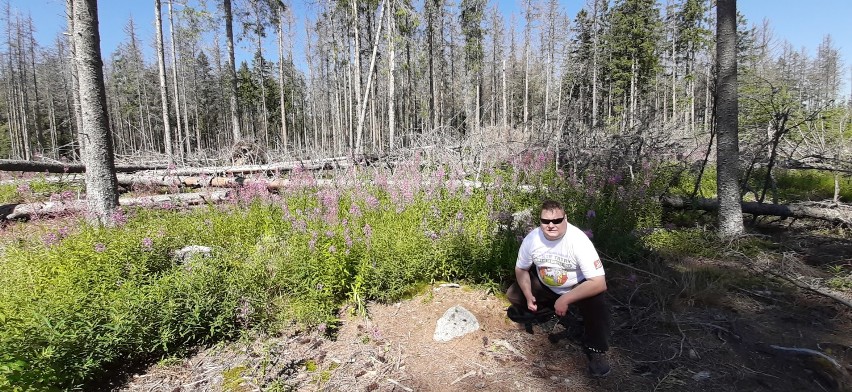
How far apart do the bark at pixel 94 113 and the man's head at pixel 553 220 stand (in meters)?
5.54

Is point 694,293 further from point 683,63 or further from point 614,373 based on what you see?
point 683,63

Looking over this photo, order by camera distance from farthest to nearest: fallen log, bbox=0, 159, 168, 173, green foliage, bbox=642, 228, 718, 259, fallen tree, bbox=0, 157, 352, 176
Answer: fallen tree, bbox=0, 157, 352, 176, fallen log, bbox=0, 159, 168, 173, green foliage, bbox=642, 228, 718, 259

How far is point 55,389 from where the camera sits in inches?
93.7

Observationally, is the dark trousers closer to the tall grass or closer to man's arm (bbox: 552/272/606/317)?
man's arm (bbox: 552/272/606/317)

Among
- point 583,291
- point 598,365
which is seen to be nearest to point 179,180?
point 583,291

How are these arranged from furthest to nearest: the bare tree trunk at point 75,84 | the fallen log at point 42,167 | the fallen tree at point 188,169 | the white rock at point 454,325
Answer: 1. the fallen tree at point 188,169
2. the fallen log at point 42,167
3. the bare tree trunk at point 75,84
4. the white rock at point 454,325

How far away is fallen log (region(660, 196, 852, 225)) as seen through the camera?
5766mm

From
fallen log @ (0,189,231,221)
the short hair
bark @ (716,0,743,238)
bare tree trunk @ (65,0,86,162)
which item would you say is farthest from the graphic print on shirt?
bare tree trunk @ (65,0,86,162)

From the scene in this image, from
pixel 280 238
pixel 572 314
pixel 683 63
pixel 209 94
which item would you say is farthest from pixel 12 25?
pixel 683 63

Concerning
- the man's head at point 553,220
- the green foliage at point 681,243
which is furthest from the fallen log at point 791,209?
the man's head at point 553,220

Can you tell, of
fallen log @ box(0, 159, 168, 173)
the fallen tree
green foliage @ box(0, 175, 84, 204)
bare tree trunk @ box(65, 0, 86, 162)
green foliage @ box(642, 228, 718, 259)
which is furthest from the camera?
the fallen tree

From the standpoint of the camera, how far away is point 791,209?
19.9 ft

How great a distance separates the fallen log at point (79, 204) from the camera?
572 centimetres

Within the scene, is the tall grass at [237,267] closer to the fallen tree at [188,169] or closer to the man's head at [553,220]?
the man's head at [553,220]
